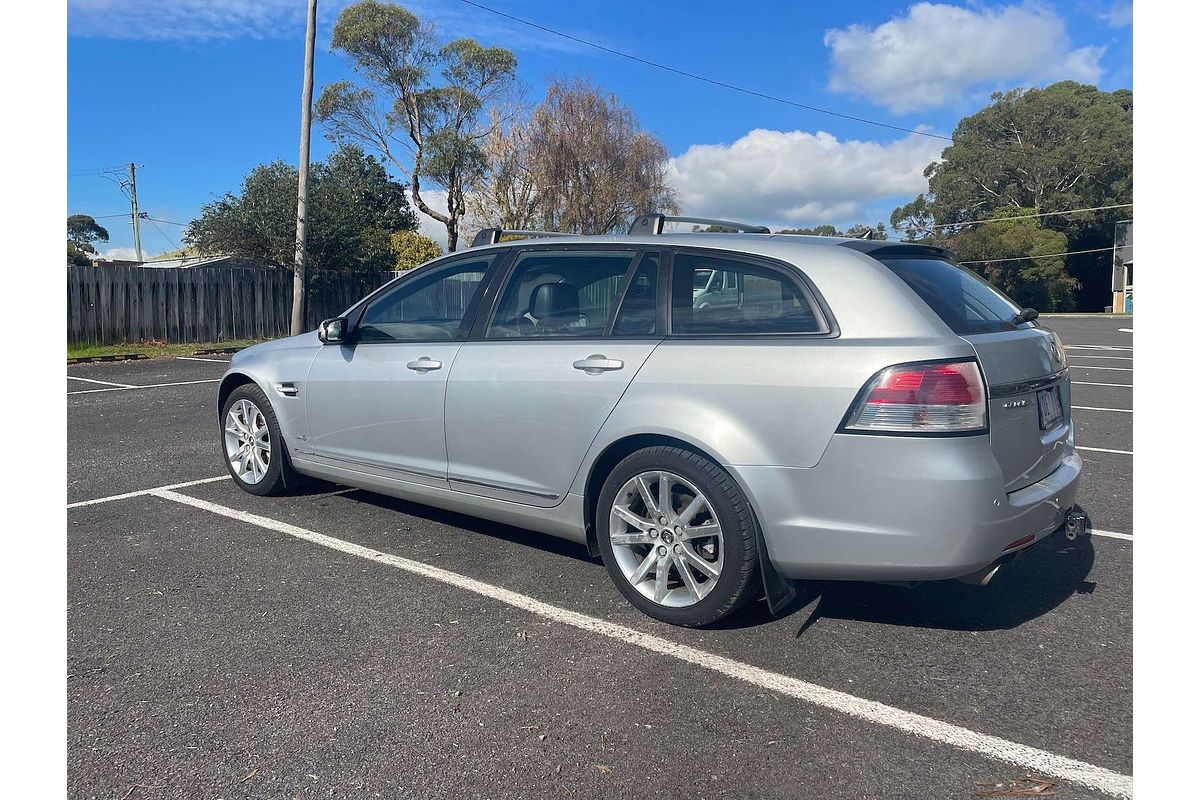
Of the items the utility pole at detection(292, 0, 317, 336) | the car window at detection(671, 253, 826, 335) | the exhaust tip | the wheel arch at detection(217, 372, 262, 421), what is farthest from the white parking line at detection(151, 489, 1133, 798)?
the utility pole at detection(292, 0, 317, 336)

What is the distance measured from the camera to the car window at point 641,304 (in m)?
3.79

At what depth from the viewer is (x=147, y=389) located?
38.6 ft

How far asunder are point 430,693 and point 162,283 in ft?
65.0

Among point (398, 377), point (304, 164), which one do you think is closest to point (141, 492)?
point (398, 377)

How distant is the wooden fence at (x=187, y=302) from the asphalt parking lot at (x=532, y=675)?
1589cm

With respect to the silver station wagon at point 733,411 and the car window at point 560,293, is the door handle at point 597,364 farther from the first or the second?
the car window at point 560,293

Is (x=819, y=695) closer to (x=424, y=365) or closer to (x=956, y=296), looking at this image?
(x=956, y=296)

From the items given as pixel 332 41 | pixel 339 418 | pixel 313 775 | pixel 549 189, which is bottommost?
pixel 313 775

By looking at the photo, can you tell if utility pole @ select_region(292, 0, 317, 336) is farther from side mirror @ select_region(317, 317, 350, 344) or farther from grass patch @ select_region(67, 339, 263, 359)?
side mirror @ select_region(317, 317, 350, 344)

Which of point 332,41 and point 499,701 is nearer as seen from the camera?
point 499,701

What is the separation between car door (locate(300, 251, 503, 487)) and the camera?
4.48 m

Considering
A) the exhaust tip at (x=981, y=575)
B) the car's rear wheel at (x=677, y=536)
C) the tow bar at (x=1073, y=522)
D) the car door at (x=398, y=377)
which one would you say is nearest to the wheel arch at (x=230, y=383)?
the car door at (x=398, y=377)
